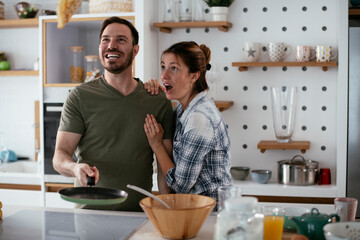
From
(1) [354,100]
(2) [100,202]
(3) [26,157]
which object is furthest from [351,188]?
(3) [26,157]

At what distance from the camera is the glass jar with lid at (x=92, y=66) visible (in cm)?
395

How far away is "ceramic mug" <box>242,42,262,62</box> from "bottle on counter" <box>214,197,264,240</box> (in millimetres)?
2445

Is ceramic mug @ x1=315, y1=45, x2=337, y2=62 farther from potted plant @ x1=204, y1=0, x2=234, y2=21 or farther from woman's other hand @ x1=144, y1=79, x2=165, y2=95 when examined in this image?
woman's other hand @ x1=144, y1=79, x2=165, y2=95

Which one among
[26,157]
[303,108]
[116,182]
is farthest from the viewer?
[26,157]

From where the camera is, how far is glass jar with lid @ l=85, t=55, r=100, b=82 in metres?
3.95

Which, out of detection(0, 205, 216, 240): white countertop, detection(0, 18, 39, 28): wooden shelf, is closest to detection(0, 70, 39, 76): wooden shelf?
detection(0, 18, 39, 28): wooden shelf

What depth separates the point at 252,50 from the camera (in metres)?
3.83

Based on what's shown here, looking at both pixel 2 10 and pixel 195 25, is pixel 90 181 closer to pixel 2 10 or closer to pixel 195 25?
pixel 195 25

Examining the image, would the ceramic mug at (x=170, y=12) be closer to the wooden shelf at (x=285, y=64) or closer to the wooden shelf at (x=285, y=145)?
the wooden shelf at (x=285, y=64)

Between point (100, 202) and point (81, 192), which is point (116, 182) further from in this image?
point (100, 202)

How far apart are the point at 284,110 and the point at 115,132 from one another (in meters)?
1.73

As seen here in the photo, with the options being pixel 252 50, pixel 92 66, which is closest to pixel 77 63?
pixel 92 66

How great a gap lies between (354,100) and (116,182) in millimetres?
2004

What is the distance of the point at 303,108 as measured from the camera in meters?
3.96
